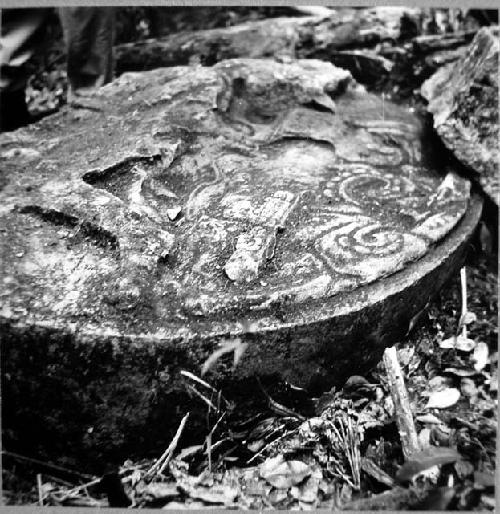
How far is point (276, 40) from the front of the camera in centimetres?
Result: 389

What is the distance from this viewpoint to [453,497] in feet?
4.99

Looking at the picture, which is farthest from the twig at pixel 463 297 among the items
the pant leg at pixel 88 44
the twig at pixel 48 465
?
the pant leg at pixel 88 44

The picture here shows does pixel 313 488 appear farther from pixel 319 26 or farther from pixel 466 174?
pixel 319 26

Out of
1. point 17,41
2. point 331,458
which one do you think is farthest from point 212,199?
point 17,41

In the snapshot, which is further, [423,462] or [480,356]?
[480,356]

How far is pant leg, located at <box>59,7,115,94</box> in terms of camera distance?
311cm

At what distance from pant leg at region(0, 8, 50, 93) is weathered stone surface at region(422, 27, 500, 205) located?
2017 mm

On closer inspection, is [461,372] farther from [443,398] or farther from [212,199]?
[212,199]

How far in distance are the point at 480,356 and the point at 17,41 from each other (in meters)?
2.58

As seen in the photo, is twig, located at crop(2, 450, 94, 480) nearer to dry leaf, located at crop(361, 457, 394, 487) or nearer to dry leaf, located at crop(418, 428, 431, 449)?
dry leaf, located at crop(361, 457, 394, 487)

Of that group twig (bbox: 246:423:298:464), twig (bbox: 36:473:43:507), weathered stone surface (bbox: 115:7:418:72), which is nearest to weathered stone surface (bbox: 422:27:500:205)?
twig (bbox: 246:423:298:464)

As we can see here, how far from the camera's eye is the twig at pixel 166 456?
1.68 meters

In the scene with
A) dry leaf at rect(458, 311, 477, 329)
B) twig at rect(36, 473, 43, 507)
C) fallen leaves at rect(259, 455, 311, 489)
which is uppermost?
dry leaf at rect(458, 311, 477, 329)

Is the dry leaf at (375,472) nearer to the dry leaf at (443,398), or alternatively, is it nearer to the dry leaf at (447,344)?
the dry leaf at (443,398)
